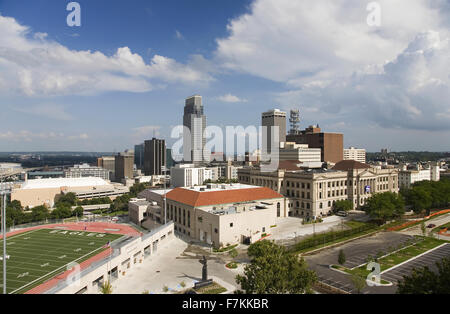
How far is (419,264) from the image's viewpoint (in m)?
46.4

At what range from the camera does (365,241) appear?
197 feet

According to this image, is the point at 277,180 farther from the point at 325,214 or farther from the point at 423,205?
the point at 423,205

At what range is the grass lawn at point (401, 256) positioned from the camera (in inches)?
1747

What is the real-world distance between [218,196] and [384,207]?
3908cm

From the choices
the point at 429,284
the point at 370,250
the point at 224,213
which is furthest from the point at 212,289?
the point at 370,250

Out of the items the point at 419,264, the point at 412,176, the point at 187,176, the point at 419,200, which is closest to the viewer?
the point at 419,264

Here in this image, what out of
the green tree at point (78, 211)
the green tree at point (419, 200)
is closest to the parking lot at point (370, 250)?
the green tree at point (419, 200)

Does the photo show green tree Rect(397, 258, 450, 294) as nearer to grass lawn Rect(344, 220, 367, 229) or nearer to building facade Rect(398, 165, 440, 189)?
grass lawn Rect(344, 220, 367, 229)

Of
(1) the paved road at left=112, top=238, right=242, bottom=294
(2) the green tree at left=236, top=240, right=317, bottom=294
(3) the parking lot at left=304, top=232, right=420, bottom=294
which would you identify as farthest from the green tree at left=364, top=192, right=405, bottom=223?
(2) the green tree at left=236, top=240, right=317, bottom=294

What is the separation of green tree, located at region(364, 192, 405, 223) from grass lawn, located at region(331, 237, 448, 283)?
1151cm

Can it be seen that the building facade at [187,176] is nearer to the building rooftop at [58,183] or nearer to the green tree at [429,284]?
the building rooftop at [58,183]

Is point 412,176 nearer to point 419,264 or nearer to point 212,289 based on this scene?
point 419,264

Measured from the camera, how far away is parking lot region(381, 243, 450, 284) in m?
42.1
